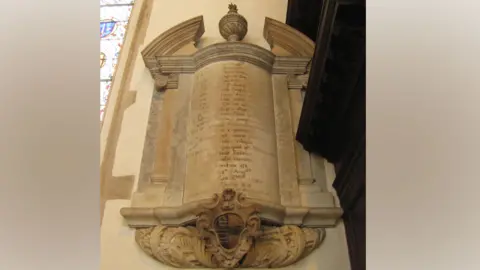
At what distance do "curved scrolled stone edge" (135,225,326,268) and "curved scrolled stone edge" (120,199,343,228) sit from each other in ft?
0.19

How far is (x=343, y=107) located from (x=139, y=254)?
187cm

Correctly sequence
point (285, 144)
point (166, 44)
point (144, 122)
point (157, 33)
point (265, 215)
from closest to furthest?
point (265, 215) < point (285, 144) < point (144, 122) < point (166, 44) < point (157, 33)

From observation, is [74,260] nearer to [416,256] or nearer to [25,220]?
[25,220]

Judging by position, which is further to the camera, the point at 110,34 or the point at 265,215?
the point at 110,34

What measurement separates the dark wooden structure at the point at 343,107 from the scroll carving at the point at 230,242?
0.46 m

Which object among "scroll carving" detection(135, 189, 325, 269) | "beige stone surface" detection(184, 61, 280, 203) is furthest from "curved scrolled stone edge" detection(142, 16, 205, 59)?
"scroll carving" detection(135, 189, 325, 269)

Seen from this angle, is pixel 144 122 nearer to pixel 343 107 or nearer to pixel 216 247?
pixel 216 247

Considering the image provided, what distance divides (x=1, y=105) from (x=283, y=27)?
13.7 feet

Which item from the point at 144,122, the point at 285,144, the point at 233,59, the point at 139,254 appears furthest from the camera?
the point at 144,122

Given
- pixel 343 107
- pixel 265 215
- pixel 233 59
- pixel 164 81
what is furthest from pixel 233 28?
pixel 265 215

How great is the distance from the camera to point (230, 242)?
13.2 feet

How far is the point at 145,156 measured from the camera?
4711mm

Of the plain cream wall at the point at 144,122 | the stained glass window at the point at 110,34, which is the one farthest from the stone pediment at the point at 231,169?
the stained glass window at the point at 110,34

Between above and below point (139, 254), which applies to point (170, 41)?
above
